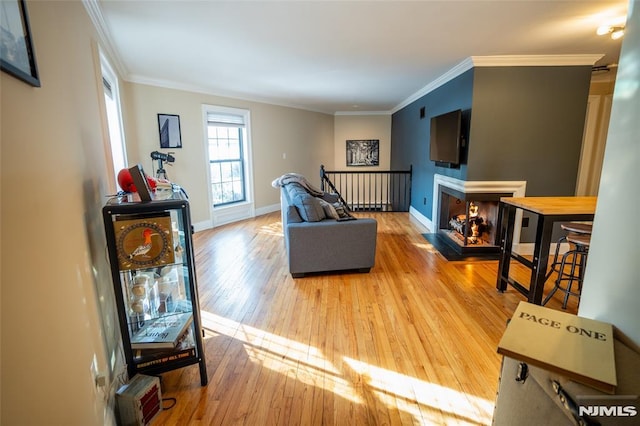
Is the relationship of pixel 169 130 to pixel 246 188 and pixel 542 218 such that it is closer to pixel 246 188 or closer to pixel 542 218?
pixel 246 188

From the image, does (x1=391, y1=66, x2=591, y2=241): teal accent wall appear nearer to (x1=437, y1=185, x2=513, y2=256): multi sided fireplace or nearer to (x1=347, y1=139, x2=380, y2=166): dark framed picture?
(x1=437, y1=185, x2=513, y2=256): multi sided fireplace

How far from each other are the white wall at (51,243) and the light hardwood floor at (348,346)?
2.25 feet

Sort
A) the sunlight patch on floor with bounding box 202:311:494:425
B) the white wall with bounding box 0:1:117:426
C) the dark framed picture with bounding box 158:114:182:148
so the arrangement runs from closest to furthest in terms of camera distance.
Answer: the white wall with bounding box 0:1:117:426
the sunlight patch on floor with bounding box 202:311:494:425
the dark framed picture with bounding box 158:114:182:148

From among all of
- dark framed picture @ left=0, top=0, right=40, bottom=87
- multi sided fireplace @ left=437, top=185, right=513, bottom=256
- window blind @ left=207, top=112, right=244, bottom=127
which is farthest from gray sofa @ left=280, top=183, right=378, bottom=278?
window blind @ left=207, top=112, right=244, bottom=127

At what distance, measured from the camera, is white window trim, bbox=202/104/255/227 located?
525cm

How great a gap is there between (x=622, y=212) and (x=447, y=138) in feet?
11.3

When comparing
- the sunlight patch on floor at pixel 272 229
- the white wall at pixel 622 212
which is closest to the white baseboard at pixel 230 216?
the sunlight patch on floor at pixel 272 229

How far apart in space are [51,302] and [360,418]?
1.46 meters

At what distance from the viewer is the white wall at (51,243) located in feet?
2.61

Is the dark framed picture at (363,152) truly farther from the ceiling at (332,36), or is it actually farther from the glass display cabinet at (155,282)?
the glass display cabinet at (155,282)

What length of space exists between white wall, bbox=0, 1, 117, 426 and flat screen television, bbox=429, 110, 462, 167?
3773 millimetres

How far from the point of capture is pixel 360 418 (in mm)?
1579

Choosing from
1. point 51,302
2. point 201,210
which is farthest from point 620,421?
point 201,210

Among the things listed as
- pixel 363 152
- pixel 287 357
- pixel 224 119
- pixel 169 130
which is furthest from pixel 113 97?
pixel 363 152
